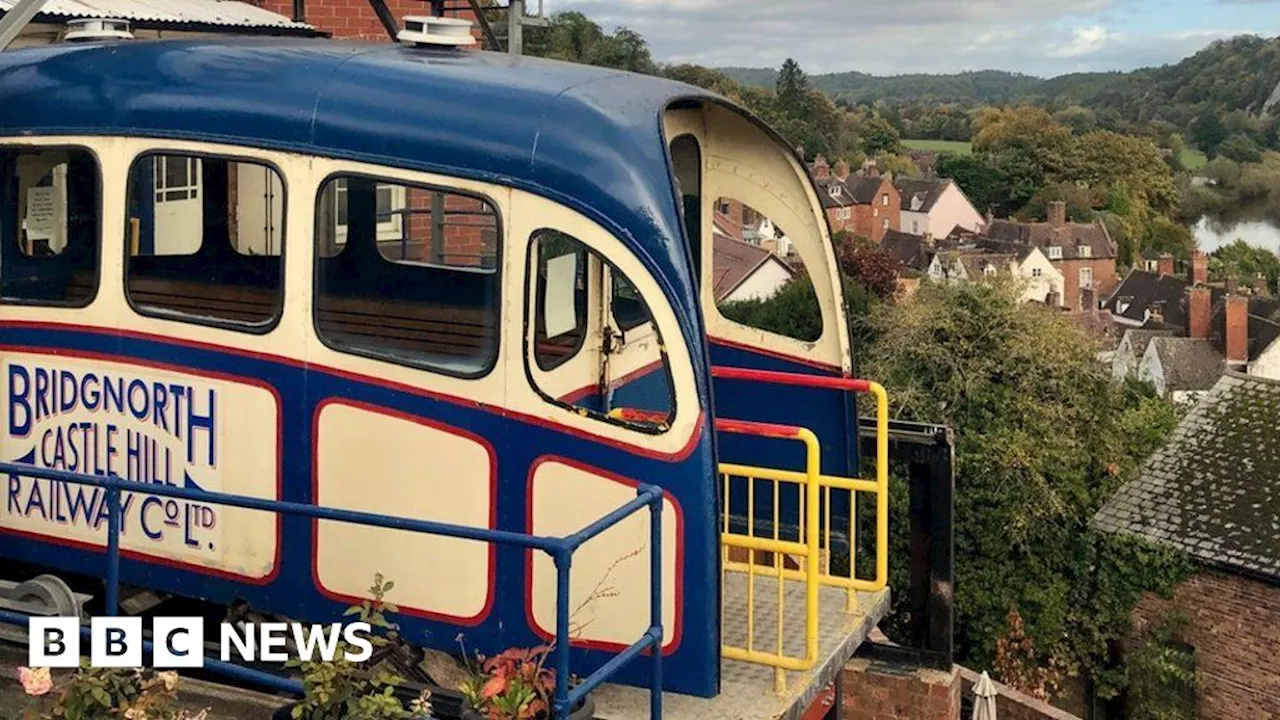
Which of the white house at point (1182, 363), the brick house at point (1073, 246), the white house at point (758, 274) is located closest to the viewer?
the white house at point (758, 274)

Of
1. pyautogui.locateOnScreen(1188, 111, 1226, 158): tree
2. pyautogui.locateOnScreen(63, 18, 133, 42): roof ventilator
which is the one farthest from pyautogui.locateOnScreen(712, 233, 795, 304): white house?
pyautogui.locateOnScreen(1188, 111, 1226, 158): tree

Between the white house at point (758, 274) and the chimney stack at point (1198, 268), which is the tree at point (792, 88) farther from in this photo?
the white house at point (758, 274)

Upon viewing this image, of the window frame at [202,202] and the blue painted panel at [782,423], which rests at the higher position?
the window frame at [202,202]

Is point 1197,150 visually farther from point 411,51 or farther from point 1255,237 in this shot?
point 411,51

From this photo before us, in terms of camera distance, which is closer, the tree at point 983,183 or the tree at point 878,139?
the tree at point 983,183

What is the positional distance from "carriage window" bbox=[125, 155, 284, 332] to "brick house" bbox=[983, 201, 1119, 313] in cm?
7850

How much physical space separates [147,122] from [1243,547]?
60.4 ft

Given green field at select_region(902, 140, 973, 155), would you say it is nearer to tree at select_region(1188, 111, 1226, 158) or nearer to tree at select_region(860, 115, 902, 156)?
tree at select_region(860, 115, 902, 156)

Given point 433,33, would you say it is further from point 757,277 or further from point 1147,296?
point 1147,296

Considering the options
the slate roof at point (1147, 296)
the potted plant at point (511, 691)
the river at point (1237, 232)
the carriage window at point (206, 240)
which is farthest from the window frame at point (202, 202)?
the river at point (1237, 232)

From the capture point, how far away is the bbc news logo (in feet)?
16.4

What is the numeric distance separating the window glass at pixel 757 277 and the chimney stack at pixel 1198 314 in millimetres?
26231

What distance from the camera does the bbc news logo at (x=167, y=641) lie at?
5012 millimetres

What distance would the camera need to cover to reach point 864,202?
95375mm
